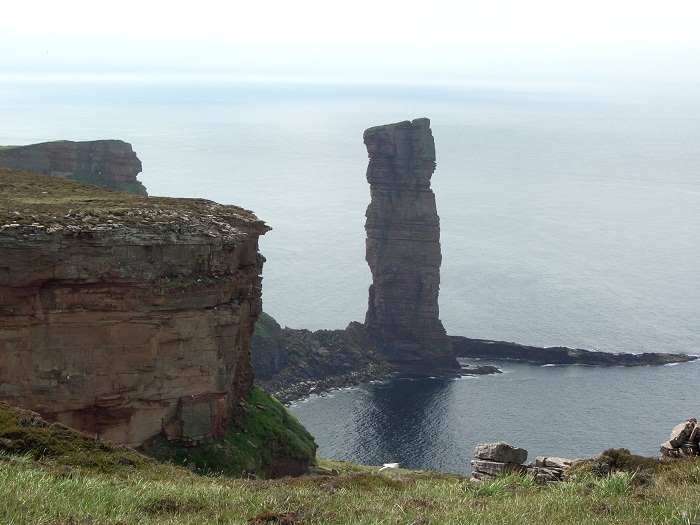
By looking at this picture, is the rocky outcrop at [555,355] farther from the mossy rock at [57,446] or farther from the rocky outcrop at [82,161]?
the mossy rock at [57,446]

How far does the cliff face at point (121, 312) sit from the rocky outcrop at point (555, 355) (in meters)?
86.0

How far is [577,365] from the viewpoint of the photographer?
128 meters

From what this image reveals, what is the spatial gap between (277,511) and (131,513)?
9.98ft

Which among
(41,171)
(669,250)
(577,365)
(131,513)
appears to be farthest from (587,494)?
(669,250)

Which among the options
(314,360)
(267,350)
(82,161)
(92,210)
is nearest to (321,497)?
(92,210)

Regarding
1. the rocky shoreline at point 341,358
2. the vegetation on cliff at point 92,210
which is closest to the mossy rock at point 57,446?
the vegetation on cliff at point 92,210

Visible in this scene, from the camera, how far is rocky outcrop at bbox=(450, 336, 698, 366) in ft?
416

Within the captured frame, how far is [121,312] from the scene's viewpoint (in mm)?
44219

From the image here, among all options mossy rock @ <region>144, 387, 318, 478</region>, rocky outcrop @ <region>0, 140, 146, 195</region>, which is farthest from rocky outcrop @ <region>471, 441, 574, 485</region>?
rocky outcrop @ <region>0, 140, 146, 195</region>

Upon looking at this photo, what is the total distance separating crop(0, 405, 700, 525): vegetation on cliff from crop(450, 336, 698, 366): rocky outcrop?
99.6m

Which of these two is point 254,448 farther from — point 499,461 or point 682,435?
point 682,435

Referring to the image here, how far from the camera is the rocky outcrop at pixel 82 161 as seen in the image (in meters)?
103

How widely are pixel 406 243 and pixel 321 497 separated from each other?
4281 inches

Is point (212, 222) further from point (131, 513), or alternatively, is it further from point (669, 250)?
point (669, 250)
